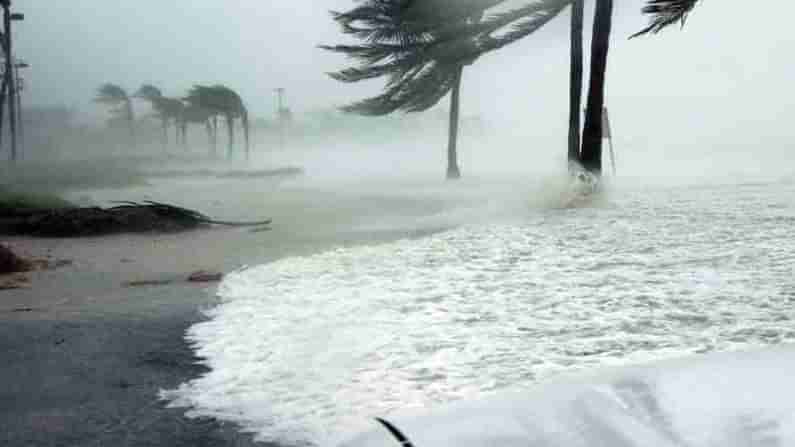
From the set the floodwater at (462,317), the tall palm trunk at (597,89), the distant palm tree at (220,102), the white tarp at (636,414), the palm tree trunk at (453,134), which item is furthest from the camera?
the distant palm tree at (220,102)

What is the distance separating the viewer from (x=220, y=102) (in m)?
39.7

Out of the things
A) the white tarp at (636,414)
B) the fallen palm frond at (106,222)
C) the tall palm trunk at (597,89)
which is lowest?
the fallen palm frond at (106,222)

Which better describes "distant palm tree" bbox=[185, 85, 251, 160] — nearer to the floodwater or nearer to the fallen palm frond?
the fallen palm frond

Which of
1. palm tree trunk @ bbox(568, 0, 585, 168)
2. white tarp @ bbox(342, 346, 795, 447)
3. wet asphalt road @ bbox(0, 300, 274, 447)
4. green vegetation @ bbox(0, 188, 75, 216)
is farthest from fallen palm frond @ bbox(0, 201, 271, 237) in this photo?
white tarp @ bbox(342, 346, 795, 447)

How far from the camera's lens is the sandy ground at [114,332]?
1843 millimetres

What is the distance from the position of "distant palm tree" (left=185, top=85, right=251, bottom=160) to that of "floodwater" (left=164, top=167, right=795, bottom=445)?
117ft

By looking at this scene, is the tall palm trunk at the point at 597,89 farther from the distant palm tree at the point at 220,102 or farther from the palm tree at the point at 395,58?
the distant palm tree at the point at 220,102

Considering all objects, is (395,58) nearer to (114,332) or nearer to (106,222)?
(106,222)

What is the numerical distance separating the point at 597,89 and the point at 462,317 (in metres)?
8.06

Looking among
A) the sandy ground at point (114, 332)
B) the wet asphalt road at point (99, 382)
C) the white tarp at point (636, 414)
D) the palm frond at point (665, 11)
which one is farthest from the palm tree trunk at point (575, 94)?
the white tarp at point (636, 414)

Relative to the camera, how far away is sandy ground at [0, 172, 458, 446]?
1843 millimetres

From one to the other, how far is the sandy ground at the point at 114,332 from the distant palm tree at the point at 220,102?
3350 centimetres

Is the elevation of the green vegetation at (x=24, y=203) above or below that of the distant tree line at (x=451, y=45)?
below

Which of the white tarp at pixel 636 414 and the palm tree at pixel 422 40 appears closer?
the white tarp at pixel 636 414
